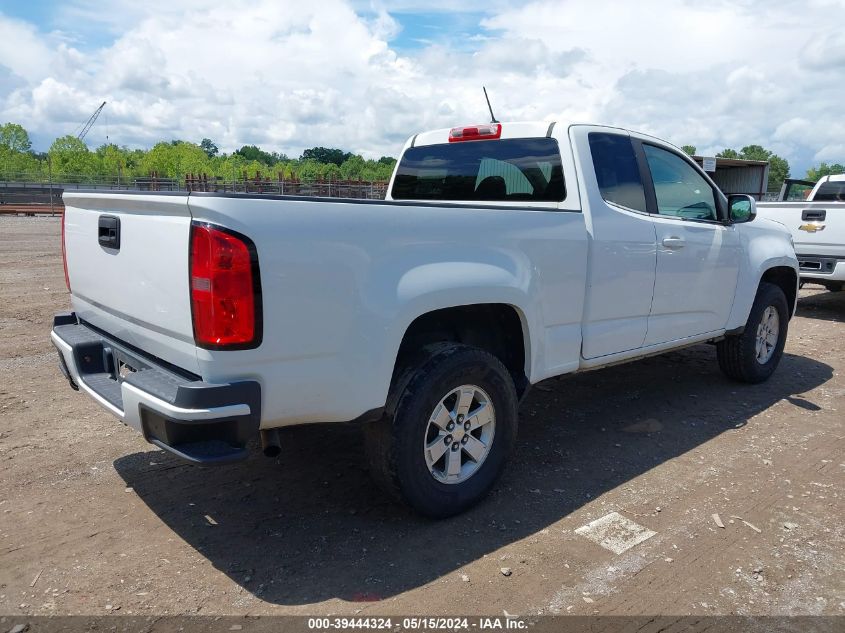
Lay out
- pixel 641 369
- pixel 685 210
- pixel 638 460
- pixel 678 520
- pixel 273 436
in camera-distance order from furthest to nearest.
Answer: pixel 641 369 < pixel 685 210 < pixel 638 460 < pixel 678 520 < pixel 273 436

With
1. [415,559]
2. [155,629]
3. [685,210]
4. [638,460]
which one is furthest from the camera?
[685,210]

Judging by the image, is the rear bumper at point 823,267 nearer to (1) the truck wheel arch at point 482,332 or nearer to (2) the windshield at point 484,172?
(2) the windshield at point 484,172

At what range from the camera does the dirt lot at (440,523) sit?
9.15ft

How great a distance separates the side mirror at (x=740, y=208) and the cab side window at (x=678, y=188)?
179 mm

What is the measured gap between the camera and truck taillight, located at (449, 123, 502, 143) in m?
4.45

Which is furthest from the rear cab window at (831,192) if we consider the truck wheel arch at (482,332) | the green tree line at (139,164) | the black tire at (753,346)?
the green tree line at (139,164)

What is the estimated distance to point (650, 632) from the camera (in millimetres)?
2584

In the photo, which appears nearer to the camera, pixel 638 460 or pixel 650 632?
pixel 650 632

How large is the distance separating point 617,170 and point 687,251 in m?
0.82

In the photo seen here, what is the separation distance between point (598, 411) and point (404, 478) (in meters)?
2.47

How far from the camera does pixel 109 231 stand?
3.11 metres

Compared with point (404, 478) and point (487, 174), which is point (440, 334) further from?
point (487, 174)

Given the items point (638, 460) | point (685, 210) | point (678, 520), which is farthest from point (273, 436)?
point (685, 210)

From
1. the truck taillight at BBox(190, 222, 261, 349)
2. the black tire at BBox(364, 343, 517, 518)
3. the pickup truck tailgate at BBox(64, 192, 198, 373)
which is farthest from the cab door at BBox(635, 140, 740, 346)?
the pickup truck tailgate at BBox(64, 192, 198, 373)
